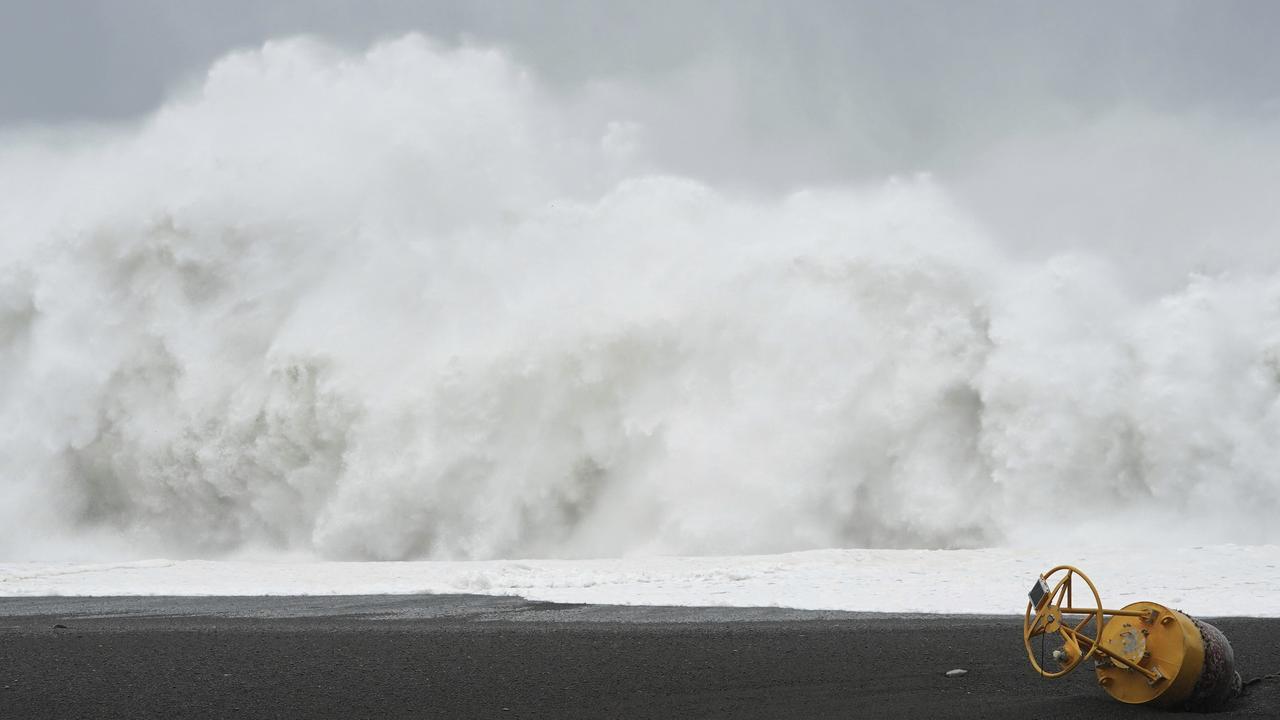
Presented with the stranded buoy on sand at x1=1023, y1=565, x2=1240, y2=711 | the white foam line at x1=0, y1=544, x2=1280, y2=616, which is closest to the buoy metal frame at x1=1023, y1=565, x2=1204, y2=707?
the stranded buoy on sand at x1=1023, y1=565, x2=1240, y2=711

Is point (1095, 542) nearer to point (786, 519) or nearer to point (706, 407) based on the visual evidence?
point (786, 519)

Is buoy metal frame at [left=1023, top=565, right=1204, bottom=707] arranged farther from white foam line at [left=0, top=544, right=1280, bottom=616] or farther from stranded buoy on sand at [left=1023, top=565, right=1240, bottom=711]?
white foam line at [left=0, top=544, right=1280, bottom=616]

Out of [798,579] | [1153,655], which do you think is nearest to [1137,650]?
[1153,655]

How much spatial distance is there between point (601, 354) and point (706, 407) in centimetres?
249

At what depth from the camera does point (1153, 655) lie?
6066mm

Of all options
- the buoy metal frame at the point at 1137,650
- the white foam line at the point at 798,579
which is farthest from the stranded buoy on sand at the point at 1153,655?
the white foam line at the point at 798,579

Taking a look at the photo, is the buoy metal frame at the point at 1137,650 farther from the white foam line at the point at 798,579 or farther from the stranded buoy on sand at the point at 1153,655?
the white foam line at the point at 798,579

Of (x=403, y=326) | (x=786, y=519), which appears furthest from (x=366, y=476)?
(x=786, y=519)

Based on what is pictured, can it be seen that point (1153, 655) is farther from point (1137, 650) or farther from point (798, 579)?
point (798, 579)

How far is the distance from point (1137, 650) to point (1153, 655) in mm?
82

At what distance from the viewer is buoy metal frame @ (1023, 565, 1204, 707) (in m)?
5.93

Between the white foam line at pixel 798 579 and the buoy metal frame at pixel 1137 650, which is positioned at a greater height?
the white foam line at pixel 798 579

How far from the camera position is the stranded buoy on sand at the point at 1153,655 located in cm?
594

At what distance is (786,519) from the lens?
20.4m
